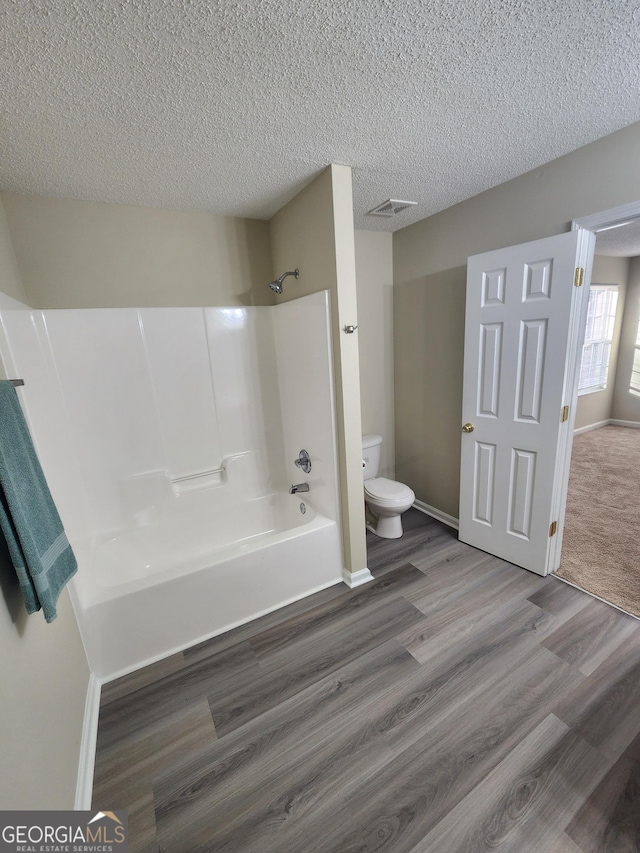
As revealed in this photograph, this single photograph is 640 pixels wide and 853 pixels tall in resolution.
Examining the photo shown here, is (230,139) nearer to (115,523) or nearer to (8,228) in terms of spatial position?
(8,228)

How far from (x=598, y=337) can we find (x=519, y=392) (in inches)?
153

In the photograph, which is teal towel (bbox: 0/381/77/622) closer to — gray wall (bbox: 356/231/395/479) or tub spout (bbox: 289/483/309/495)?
tub spout (bbox: 289/483/309/495)

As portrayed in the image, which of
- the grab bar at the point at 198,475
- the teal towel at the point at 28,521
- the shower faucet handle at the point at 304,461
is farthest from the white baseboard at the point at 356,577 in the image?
the teal towel at the point at 28,521

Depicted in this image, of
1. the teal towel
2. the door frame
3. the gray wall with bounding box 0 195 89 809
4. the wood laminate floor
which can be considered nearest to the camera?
the gray wall with bounding box 0 195 89 809

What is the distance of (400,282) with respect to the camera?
2.92 metres

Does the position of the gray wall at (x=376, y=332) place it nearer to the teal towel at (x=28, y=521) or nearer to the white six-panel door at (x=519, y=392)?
the white six-panel door at (x=519, y=392)

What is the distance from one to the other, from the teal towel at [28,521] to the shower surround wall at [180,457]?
55 centimetres

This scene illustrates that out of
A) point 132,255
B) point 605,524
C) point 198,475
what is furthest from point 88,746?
point 605,524

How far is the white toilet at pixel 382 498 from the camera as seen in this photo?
102 inches

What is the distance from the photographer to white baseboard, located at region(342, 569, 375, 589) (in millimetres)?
2217

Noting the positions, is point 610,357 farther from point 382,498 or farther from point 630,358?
point 382,498

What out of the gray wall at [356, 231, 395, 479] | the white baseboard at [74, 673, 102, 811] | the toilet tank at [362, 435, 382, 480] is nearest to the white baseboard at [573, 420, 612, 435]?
the gray wall at [356, 231, 395, 479]

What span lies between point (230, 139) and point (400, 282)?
178 centimetres

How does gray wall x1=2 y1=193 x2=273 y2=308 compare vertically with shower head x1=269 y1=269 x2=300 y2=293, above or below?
above
